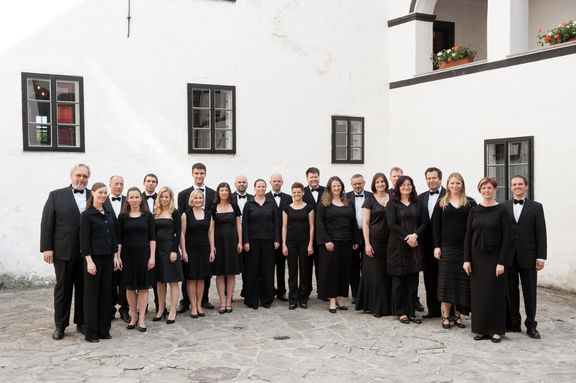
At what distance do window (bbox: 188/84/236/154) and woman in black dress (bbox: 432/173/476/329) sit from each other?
5464 millimetres

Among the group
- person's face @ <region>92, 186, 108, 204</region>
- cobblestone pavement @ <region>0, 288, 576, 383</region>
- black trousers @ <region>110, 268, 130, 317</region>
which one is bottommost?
cobblestone pavement @ <region>0, 288, 576, 383</region>

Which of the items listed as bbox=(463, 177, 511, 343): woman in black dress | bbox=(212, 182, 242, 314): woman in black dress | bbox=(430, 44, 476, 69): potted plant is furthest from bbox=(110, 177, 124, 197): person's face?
bbox=(430, 44, 476, 69): potted plant

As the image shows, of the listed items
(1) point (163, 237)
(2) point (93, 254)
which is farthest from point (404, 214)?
(2) point (93, 254)

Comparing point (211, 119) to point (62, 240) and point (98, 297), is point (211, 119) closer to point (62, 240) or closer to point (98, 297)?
point (62, 240)

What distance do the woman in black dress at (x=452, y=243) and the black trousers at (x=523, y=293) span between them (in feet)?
1.61

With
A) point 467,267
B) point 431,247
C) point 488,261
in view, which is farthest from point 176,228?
point 488,261

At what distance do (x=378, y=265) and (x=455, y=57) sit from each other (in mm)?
5868

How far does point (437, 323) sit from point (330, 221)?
1.92 meters

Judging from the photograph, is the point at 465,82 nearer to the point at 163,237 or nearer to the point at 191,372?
the point at 163,237

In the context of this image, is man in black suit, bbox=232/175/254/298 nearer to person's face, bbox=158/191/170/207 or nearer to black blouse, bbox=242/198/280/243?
black blouse, bbox=242/198/280/243

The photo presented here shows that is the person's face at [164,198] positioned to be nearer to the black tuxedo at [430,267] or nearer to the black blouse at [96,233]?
the black blouse at [96,233]

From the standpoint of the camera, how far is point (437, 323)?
309 inches

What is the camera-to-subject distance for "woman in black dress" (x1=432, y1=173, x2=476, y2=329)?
7.32 meters

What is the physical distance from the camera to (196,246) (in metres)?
8.12
